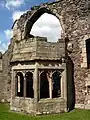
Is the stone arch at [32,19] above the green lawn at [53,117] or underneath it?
above

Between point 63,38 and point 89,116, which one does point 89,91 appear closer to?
point 89,116

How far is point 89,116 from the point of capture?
12.0 metres

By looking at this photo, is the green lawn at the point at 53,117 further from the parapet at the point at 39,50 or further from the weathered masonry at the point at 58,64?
the parapet at the point at 39,50

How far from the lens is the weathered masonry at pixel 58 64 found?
42.7 feet

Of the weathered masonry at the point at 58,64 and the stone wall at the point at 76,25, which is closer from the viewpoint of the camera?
the weathered masonry at the point at 58,64

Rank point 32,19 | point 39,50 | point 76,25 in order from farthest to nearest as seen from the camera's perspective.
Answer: point 32,19, point 76,25, point 39,50

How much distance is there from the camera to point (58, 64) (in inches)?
532

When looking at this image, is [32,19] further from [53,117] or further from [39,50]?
[53,117]

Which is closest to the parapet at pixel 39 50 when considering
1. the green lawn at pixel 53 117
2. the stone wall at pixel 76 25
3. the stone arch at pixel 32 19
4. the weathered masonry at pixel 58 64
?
the weathered masonry at pixel 58 64

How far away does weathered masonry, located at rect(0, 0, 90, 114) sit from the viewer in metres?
13.0

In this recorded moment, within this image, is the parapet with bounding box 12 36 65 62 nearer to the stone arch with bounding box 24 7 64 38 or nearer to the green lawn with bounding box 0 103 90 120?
the green lawn with bounding box 0 103 90 120

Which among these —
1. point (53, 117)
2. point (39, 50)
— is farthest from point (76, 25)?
point (53, 117)

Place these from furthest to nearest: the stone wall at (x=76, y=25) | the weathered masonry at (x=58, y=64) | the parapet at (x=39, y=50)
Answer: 1. the stone wall at (x=76, y=25)
2. the parapet at (x=39, y=50)
3. the weathered masonry at (x=58, y=64)

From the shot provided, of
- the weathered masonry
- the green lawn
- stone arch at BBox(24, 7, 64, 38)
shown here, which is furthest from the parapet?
stone arch at BBox(24, 7, 64, 38)
